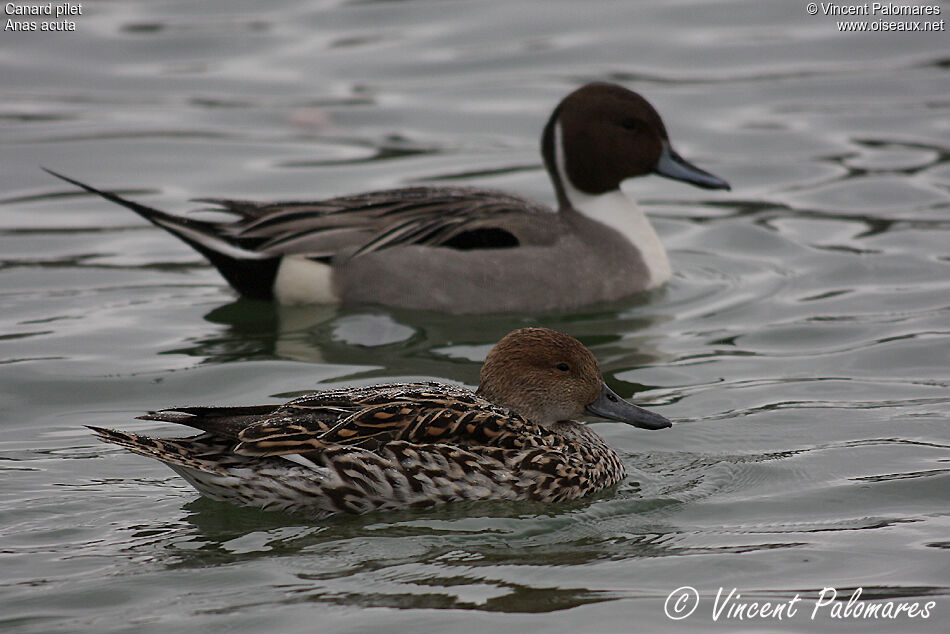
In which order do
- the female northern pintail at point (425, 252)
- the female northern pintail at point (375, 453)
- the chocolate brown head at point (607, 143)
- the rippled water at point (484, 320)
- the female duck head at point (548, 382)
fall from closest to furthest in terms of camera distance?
1. the rippled water at point (484, 320)
2. the female northern pintail at point (375, 453)
3. the female duck head at point (548, 382)
4. the female northern pintail at point (425, 252)
5. the chocolate brown head at point (607, 143)

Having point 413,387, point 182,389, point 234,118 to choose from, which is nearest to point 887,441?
point 413,387

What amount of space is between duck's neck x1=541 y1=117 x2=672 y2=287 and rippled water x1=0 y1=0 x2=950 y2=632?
0.38 meters

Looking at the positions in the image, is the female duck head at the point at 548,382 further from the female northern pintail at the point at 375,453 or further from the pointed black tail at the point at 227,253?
the pointed black tail at the point at 227,253

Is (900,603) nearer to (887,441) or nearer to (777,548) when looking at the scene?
(777,548)

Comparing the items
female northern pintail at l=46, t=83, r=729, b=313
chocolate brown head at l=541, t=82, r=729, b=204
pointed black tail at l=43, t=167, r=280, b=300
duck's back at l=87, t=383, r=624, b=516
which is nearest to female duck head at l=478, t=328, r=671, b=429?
duck's back at l=87, t=383, r=624, b=516

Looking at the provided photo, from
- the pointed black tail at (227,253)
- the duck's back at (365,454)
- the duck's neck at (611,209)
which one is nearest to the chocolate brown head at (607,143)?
the duck's neck at (611,209)

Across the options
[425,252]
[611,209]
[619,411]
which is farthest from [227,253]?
[619,411]

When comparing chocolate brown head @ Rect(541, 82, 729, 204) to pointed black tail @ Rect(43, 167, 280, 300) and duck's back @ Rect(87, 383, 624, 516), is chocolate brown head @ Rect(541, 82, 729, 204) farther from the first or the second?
duck's back @ Rect(87, 383, 624, 516)

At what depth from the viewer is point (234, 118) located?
50.0 feet

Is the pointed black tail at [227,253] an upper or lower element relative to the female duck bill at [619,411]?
upper

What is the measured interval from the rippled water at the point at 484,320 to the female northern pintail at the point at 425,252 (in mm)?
206

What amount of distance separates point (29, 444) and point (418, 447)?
2.27m

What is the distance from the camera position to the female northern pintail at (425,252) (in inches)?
412

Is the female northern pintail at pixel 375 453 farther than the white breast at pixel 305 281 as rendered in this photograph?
No
